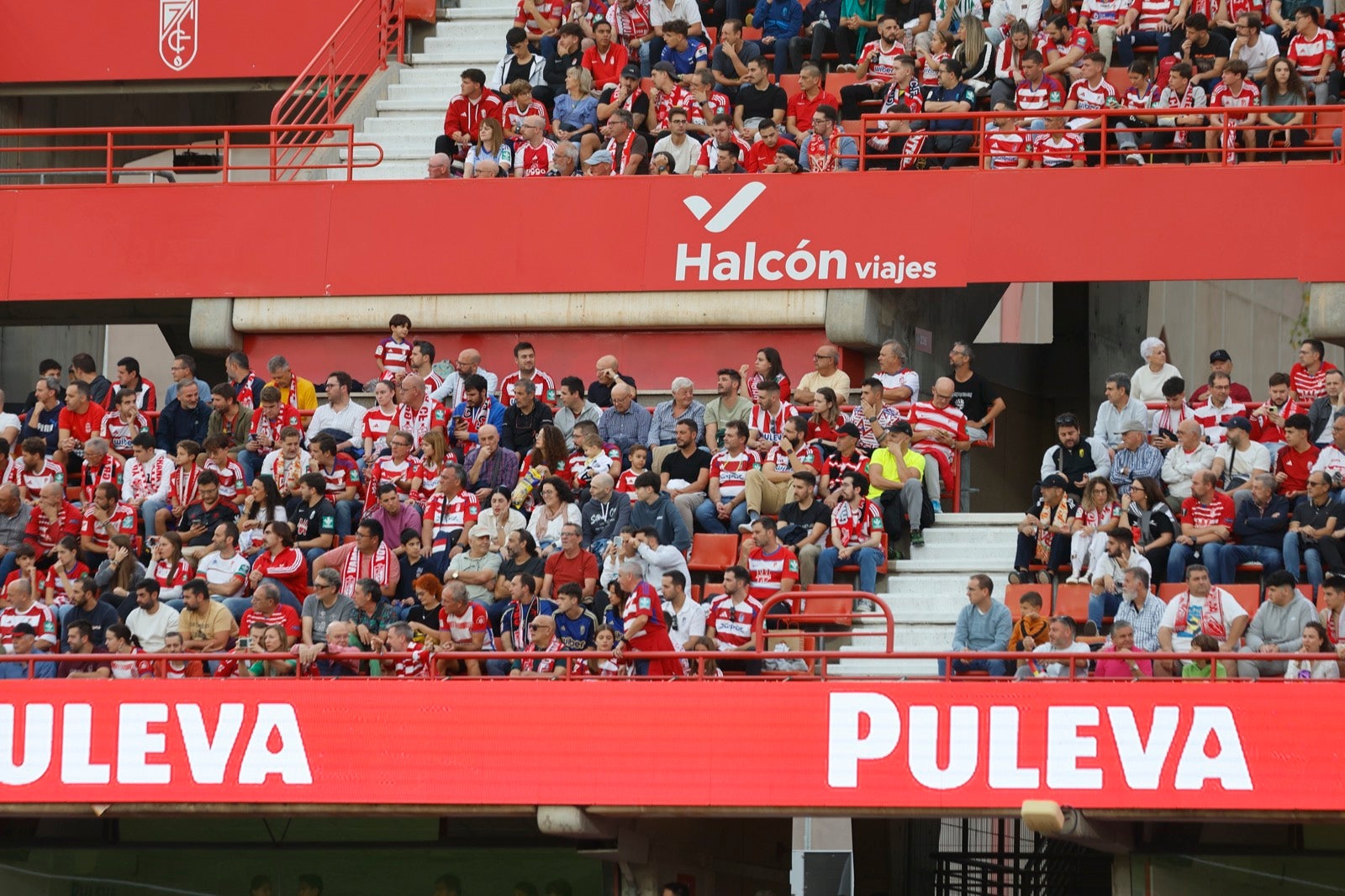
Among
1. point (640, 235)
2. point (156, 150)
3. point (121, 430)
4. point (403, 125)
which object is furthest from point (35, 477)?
point (156, 150)

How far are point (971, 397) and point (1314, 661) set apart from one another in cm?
474

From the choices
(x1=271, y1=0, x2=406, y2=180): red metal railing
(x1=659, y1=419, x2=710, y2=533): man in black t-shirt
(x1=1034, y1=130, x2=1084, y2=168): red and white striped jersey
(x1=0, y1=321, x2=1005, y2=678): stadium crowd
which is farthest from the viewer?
(x1=271, y1=0, x2=406, y2=180): red metal railing

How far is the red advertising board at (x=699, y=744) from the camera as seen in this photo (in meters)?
14.4

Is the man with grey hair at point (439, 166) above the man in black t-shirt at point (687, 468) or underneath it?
above

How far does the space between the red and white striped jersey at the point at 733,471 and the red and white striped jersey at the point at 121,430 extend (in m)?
5.24

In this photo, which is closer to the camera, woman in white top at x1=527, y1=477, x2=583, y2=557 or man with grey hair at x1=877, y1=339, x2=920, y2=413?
woman in white top at x1=527, y1=477, x2=583, y2=557

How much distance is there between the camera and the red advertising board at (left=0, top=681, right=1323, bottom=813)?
47.1ft

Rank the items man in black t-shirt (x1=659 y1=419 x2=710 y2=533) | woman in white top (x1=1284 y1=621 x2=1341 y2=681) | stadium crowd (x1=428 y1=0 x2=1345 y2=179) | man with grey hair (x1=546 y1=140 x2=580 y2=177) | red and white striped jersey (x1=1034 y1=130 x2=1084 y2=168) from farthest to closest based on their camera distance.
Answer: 1. man with grey hair (x1=546 y1=140 x2=580 y2=177)
2. stadium crowd (x1=428 y1=0 x2=1345 y2=179)
3. red and white striped jersey (x1=1034 y1=130 x2=1084 y2=168)
4. man in black t-shirt (x1=659 y1=419 x2=710 y2=533)
5. woman in white top (x1=1284 y1=621 x2=1341 y2=681)

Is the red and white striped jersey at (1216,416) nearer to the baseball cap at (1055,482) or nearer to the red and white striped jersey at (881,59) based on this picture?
the baseball cap at (1055,482)

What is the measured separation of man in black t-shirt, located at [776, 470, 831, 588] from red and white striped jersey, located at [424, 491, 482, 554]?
239 cm

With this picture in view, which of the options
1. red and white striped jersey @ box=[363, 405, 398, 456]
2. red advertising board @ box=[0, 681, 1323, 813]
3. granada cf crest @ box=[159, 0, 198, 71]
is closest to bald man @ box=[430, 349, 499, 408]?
red and white striped jersey @ box=[363, 405, 398, 456]

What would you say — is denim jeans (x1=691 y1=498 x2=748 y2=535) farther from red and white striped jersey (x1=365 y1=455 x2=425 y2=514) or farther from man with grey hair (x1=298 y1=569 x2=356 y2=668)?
man with grey hair (x1=298 y1=569 x2=356 y2=668)

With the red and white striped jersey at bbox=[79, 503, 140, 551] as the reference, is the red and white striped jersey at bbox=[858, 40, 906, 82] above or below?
above

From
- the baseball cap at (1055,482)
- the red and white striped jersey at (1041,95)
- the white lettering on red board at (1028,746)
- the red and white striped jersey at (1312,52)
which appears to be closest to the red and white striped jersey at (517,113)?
the red and white striped jersey at (1041,95)
